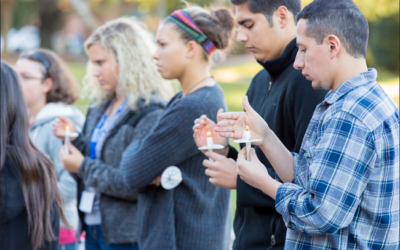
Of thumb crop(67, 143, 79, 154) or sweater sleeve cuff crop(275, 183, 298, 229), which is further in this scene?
thumb crop(67, 143, 79, 154)

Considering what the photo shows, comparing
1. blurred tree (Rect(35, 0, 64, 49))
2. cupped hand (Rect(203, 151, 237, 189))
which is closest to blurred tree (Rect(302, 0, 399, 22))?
cupped hand (Rect(203, 151, 237, 189))

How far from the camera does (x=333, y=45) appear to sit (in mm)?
1661

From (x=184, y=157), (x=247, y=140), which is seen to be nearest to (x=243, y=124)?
(x=247, y=140)

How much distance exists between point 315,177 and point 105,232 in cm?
206

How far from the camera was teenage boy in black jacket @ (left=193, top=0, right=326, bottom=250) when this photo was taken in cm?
209

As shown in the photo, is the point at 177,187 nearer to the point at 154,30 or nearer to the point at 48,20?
the point at 154,30

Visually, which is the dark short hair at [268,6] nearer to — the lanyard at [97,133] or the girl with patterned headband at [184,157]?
the girl with patterned headband at [184,157]

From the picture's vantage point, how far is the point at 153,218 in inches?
110

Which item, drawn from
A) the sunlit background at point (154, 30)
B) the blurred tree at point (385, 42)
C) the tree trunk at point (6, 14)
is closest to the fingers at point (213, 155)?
the sunlit background at point (154, 30)

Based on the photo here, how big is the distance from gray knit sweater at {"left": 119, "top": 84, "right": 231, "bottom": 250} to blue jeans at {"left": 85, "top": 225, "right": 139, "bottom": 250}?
436 millimetres

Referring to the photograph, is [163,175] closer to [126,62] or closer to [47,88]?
[126,62]

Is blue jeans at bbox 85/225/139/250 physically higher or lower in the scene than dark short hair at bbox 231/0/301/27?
lower

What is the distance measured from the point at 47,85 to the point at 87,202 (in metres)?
1.40

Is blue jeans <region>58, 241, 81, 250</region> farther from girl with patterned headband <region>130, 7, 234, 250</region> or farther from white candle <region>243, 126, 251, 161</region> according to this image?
white candle <region>243, 126, 251, 161</region>
